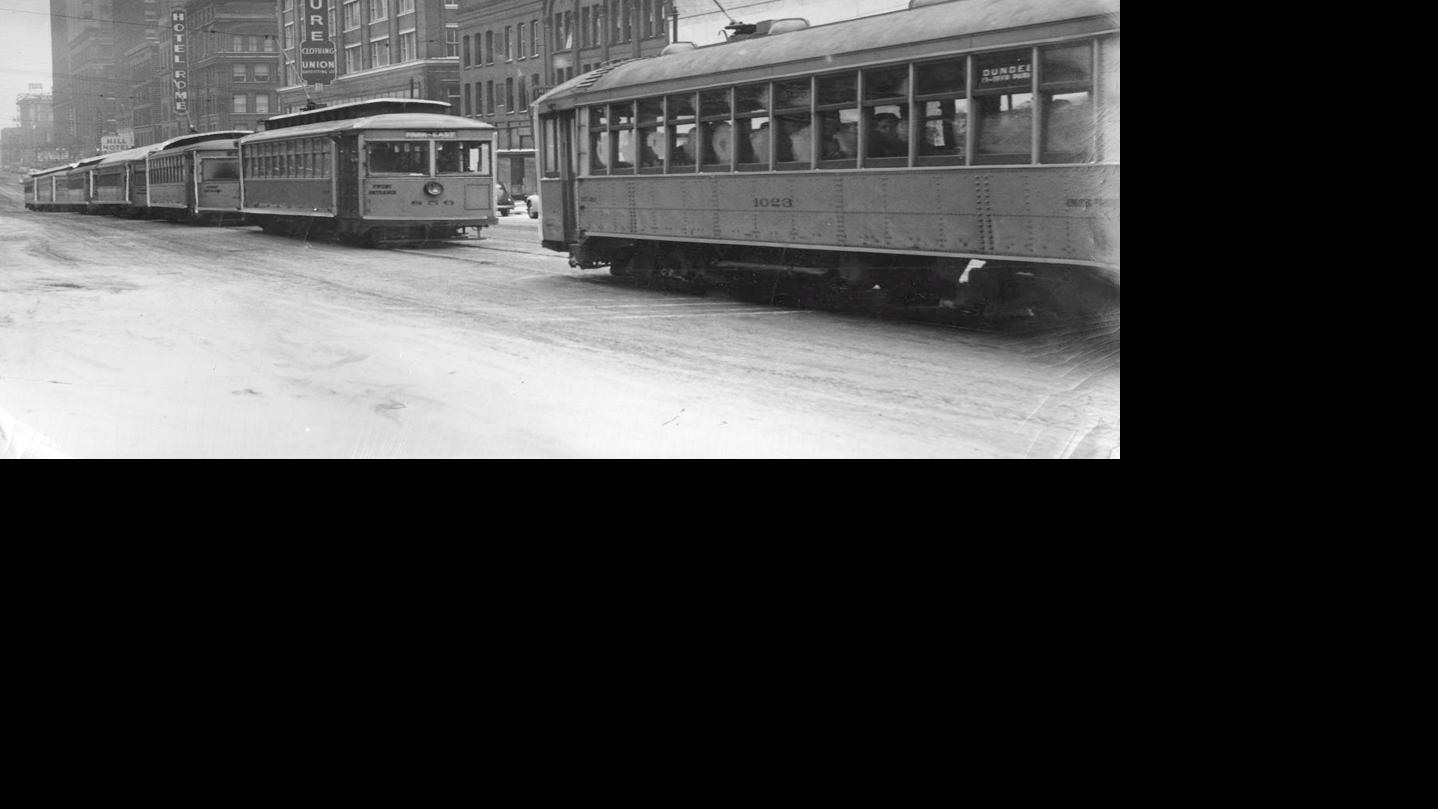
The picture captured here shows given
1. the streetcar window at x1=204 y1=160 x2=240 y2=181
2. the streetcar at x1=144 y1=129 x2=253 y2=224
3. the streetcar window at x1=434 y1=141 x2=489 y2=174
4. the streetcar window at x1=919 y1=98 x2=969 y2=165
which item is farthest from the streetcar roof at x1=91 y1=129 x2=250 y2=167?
the streetcar window at x1=919 y1=98 x2=969 y2=165

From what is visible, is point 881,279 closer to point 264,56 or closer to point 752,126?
point 752,126

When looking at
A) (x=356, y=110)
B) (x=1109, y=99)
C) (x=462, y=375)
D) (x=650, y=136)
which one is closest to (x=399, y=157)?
(x=356, y=110)

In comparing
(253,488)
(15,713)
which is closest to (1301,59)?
(253,488)

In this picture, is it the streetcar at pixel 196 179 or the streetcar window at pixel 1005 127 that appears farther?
the streetcar at pixel 196 179

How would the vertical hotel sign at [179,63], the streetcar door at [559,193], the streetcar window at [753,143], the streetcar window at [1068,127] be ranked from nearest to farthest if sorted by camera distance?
the streetcar window at [1068,127], the vertical hotel sign at [179,63], the streetcar window at [753,143], the streetcar door at [559,193]

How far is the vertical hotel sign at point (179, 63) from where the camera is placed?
7230 millimetres

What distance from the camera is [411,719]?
479cm

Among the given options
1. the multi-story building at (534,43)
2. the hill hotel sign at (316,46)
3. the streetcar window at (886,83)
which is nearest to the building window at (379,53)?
the hill hotel sign at (316,46)

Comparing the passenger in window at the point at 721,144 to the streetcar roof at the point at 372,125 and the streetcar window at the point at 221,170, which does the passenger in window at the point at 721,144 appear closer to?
the streetcar roof at the point at 372,125

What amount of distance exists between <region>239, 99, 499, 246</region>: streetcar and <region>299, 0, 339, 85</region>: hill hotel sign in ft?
0.99

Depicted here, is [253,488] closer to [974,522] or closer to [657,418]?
[657,418]

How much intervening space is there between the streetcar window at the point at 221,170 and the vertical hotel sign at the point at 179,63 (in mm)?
1531

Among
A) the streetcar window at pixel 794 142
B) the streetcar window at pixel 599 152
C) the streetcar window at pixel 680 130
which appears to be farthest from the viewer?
the streetcar window at pixel 599 152

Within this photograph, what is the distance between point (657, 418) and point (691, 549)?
2.23ft
